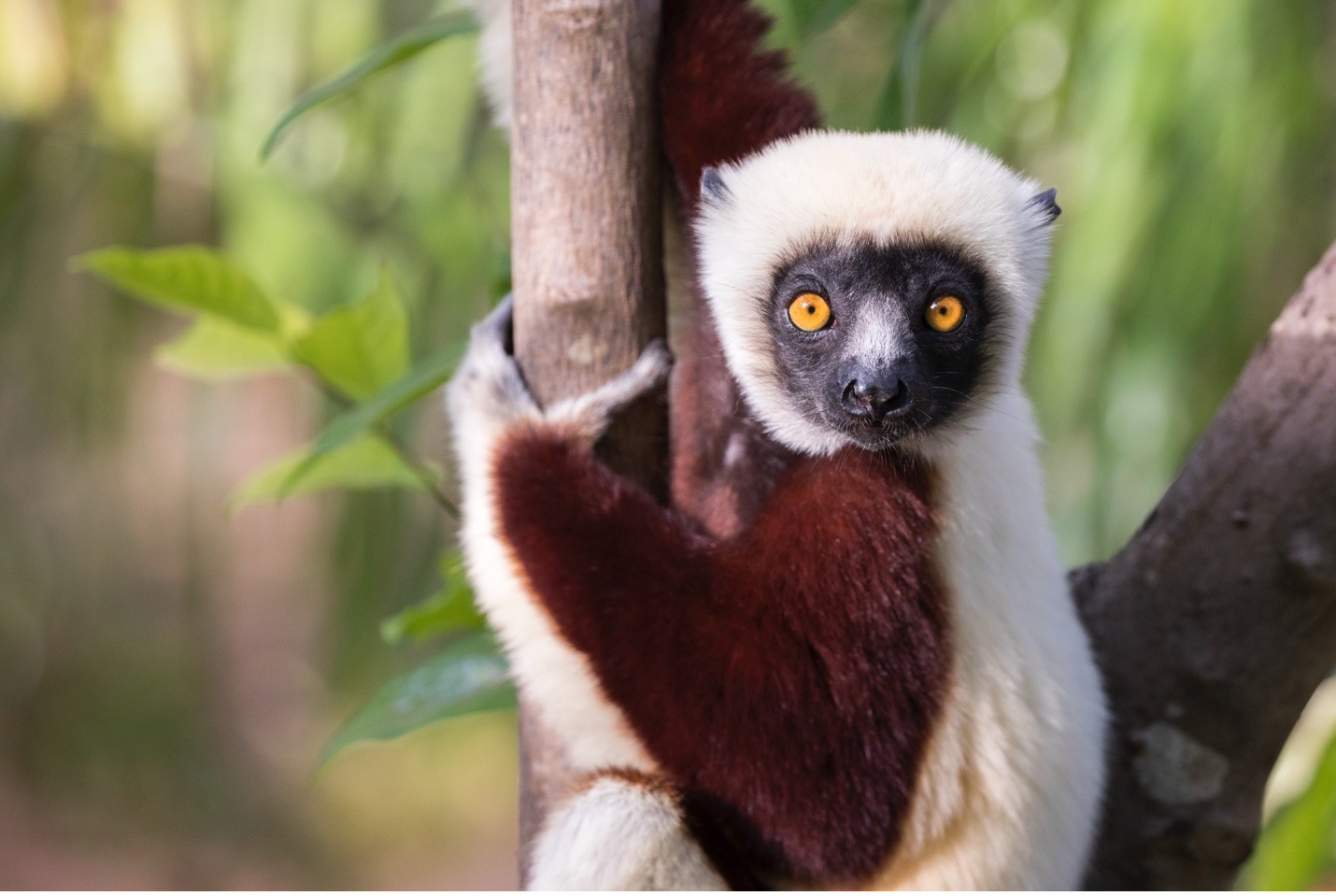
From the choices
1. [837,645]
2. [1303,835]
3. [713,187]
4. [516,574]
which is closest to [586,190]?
[713,187]

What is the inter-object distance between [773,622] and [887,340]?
0.43m

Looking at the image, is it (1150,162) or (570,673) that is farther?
(1150,162)

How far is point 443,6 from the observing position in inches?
124

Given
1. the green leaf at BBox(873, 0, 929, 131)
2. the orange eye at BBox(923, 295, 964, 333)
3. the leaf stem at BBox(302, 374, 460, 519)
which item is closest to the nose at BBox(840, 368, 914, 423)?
the orange eye at BBox(923, 295, 964, 333)

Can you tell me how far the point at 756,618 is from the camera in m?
1.74

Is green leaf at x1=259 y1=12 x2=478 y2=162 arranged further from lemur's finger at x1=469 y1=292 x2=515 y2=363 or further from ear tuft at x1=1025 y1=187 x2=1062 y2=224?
ear tuft at x1=1025 y1=187 x2=1062 y2=224

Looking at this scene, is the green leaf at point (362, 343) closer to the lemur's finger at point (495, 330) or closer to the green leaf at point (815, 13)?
the lemur's finger at point (495, 330)

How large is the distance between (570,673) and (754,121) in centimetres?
91

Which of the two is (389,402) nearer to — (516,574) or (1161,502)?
(516,574)

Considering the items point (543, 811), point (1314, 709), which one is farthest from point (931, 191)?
point (1314, 709)

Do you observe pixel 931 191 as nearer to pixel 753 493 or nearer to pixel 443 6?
pixel 753 493

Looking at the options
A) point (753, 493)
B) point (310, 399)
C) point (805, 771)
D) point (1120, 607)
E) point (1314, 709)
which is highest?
point (753, 493)

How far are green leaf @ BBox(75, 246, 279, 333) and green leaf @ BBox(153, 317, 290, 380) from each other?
1.8 inches

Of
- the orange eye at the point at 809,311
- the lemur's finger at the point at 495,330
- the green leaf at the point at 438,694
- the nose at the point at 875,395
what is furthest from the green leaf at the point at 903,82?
the green leaf at the point at 438,694
